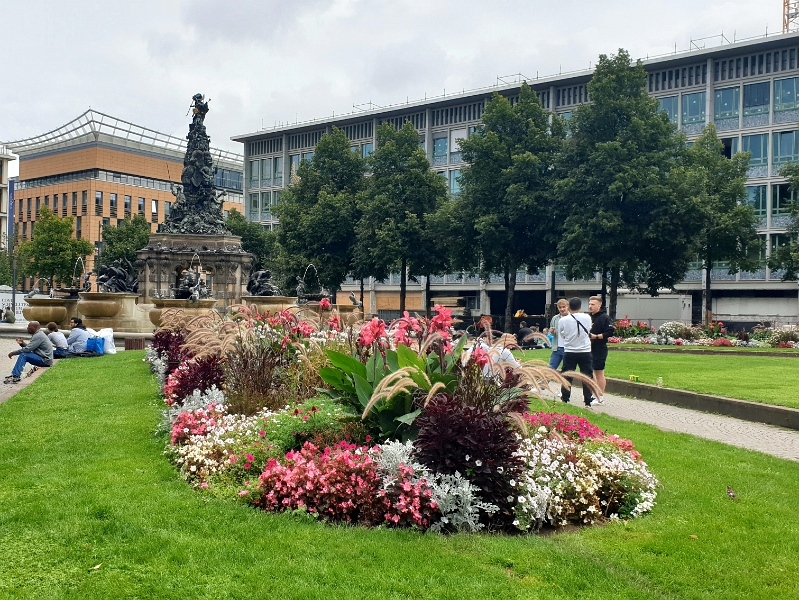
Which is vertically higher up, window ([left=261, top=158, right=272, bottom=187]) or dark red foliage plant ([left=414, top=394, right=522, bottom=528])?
window ([left=261, top=158, right=272, bottom=187])

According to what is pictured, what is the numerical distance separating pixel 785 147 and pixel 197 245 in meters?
41.5

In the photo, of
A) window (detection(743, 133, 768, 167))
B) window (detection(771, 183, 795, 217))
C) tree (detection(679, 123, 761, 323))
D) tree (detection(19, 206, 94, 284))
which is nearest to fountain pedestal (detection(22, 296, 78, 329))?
tree (detection(679, 123, 761, 323))

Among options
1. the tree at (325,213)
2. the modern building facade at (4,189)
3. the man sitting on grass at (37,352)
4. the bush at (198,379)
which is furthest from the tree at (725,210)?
the modern building facade at (4,189)

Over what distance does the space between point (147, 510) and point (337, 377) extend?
253 cm

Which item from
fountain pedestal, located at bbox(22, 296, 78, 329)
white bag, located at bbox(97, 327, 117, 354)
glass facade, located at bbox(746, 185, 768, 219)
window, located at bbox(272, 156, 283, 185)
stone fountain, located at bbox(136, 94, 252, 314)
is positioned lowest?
white bag, located at bbox(97, 327, 117, 354)

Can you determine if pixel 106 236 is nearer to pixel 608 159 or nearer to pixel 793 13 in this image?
pixel 608 159

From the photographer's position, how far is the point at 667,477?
8.09 metres

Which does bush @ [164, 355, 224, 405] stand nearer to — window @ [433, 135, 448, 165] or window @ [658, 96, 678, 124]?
window @ [658, 96, 678, 124]

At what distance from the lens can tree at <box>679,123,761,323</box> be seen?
45.8 metres

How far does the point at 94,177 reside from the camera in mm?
107688

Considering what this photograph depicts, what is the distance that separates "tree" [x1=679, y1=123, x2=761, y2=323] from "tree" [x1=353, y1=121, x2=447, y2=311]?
610 inches

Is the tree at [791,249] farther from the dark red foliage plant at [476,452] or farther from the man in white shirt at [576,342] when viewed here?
the dark red foliage plant at [476,452]

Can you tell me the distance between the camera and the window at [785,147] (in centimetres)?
5612

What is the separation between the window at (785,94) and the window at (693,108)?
4995 mm
